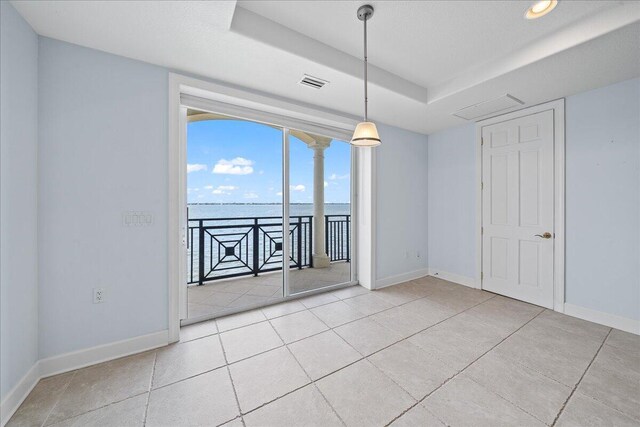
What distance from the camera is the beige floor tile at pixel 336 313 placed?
8.57 feet

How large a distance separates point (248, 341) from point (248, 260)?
2.31m

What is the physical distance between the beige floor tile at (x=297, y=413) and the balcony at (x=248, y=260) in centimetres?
181

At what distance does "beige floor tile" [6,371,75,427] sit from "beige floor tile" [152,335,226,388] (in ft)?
1.74

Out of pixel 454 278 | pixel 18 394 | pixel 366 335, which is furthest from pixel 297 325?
pixel 454 278

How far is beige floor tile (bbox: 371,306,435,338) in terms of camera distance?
2418 millimetres

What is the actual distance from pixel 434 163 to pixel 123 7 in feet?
13.7

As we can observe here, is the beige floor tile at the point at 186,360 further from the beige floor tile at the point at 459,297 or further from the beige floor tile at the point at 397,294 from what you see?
the beige floor tile at the point at 459,297

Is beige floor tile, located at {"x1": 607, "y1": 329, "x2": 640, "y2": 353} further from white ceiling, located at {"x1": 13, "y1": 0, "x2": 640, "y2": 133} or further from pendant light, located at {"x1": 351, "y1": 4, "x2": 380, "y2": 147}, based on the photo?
pendant light, located at {"x1": 351, "y1": 4, "x2": 380, "y2": 147}

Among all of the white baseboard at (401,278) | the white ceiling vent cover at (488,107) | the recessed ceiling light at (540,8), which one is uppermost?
the recessed ceiling light at (540,8)

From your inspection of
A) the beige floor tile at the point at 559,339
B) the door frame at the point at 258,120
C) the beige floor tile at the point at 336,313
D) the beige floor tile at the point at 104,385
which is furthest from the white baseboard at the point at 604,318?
the beige floor tile at the point at 104,385

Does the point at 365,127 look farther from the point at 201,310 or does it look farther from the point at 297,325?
the point at 201,310

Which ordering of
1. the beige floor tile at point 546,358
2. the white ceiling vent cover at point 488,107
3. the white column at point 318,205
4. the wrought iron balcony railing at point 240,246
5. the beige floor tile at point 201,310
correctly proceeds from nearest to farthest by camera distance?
the beige floor tile at point 546,358 < the beige floor tile at point 201,310 < the white ceiling vent cover at point 488,107 < the wrought iron balcony railing at point 240,246 < the white column at point 318,205

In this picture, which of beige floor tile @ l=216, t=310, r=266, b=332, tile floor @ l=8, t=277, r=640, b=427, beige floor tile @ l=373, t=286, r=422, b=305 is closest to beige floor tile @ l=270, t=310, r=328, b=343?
tile floor @ l=8, t=277, r=640, b=427

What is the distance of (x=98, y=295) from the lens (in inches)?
76.1
